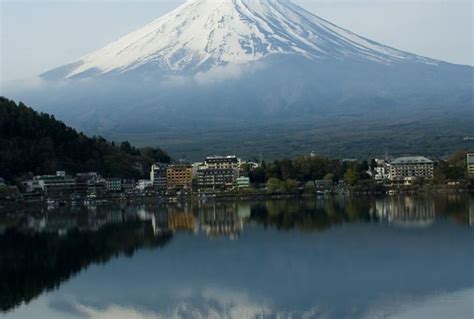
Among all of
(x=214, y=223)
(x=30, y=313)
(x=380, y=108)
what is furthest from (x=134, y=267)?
(x=380, y=108)

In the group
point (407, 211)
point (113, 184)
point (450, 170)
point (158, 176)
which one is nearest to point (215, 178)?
point (158, 176)

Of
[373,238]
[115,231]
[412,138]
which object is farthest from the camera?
[412,138]

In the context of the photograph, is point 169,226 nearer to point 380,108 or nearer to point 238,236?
point 238,236

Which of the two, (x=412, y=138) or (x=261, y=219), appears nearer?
(x=261, y=219)

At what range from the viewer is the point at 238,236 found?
52.1ft

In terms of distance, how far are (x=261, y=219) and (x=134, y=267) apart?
6.04 metres

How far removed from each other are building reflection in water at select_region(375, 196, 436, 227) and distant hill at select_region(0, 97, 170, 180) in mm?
8908

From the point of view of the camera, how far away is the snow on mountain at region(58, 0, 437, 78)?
58281mm

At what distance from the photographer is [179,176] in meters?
29.9

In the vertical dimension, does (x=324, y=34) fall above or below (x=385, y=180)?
above

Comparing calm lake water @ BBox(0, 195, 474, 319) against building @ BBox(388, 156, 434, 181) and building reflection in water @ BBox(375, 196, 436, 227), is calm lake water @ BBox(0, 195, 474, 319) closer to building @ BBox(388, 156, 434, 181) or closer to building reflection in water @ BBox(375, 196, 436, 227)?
building reflection in water @ BBox(375, 196, 436, 227)

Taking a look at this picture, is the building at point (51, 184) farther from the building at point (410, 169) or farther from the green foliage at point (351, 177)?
the building at point (410, 169)

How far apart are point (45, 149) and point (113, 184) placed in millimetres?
2104

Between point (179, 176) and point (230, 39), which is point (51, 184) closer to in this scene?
point (179, 176)
